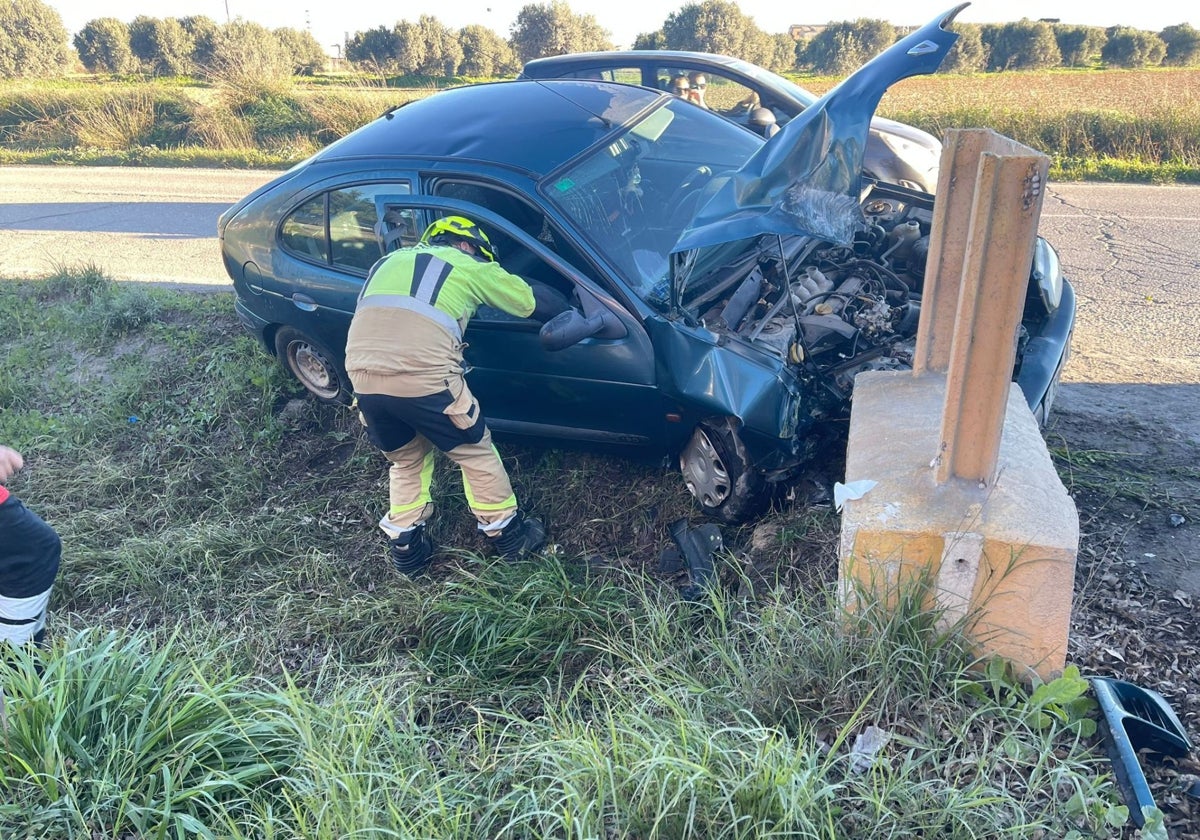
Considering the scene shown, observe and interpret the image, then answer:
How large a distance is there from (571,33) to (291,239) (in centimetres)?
2891

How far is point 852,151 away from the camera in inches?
135

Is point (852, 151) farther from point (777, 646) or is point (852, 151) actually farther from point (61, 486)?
Result: point (61, 486)

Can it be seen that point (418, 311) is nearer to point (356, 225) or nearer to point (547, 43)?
point (356, 225)

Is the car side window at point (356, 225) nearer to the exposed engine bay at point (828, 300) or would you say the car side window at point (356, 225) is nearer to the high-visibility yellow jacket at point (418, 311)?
the high-visibility yellow jacket at point (418, 311)

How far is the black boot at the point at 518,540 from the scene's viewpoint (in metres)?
3.87

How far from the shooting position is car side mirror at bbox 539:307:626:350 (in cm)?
350

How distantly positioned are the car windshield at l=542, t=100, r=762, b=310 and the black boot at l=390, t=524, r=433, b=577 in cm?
149

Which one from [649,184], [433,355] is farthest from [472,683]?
[649,184]

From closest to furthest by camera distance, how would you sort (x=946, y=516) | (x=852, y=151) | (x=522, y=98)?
(x=946, y=516), (x=852, y=151), (x=522, y=98)

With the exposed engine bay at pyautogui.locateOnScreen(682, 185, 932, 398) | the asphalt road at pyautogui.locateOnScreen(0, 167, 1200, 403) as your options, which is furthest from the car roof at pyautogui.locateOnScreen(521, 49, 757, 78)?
the exposed engine bay at pyautogui.locateOnScreen(682, 185, 932, 398)

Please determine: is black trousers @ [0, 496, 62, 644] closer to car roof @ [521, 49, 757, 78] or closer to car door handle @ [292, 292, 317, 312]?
car door handle @ [292, 292, 317, 312]

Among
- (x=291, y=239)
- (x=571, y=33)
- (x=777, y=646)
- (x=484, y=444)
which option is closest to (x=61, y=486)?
(x=291, y=239)

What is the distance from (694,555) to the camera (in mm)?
3561

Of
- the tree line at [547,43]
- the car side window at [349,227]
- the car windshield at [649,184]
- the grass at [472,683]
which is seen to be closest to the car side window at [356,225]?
the car side window at [349,227]
